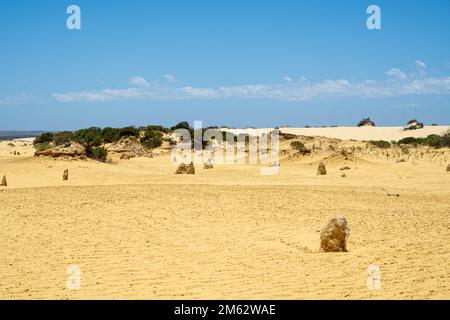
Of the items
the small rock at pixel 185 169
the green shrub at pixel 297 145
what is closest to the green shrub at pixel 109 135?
the green shrub at pixel 297 145

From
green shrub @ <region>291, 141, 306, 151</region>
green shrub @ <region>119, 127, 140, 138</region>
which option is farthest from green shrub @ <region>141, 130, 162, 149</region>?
green shrub @ <region>291, 141, 306, 151</region>

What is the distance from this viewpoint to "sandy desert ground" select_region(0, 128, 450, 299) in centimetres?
711

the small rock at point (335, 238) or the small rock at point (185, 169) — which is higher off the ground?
the small rock at point (185, 169)

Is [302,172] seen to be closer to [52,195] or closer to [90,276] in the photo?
[52,195]

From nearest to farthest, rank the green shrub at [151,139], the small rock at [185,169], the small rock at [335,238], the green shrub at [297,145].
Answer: the small rock at [335,238] → the small rock at [185,169] → the green shrub at [297,145] → the green shrub at [151,139]

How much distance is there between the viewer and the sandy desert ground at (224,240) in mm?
7113

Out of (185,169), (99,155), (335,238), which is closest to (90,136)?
(99,155)

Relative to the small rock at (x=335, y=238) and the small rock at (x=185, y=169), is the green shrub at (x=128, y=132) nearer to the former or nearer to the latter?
the small rock at (x=185, y=169)

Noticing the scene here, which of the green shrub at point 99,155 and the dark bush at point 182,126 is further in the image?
the dark bush at point 182,126

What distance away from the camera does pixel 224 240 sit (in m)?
10.3

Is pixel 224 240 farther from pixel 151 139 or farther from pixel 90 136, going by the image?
pixel 90 136

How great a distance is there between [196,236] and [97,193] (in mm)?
7269

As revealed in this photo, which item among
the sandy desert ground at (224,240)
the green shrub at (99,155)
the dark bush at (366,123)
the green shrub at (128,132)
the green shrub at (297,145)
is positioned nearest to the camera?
the sandy desert ground at (224,240)
